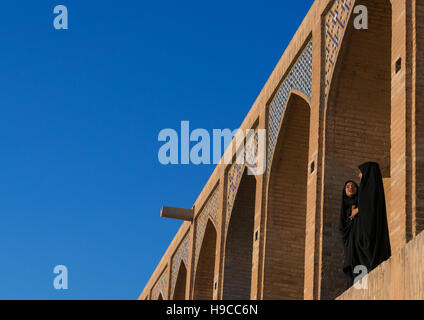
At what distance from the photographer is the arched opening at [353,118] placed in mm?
8273

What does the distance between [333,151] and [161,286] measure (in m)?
9.01

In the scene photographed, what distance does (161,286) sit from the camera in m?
17.0

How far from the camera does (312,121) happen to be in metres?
8.79

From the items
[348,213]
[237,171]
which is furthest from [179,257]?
[348,213]

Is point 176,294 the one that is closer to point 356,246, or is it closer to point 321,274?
point 321,274

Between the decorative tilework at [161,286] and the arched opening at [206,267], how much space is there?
2.55m

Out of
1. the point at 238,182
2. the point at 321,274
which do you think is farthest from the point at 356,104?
the point at 238,182

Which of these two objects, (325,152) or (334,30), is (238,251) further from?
(334,30)

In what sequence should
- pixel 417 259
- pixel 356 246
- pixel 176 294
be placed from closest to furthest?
pixel 417 259 → pixel 356 246 → pixel 176 294

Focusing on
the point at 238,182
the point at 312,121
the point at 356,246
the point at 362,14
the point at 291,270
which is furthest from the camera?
the point at 238,182

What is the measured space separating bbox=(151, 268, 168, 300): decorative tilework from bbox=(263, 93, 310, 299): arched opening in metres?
6.40

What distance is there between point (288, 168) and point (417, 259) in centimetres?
521

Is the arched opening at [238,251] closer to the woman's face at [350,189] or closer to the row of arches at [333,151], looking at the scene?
the row of arches at [333,151]

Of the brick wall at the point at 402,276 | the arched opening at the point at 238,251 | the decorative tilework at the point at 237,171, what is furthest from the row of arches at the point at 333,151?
the brick wall at the point at 402,276
